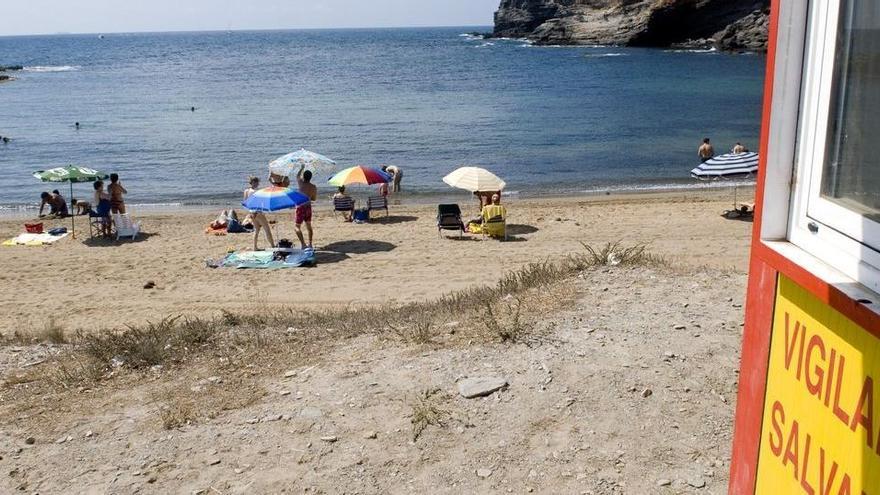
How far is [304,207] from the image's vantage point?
44.7 ft

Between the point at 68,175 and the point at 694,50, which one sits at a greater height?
the point at 694,50

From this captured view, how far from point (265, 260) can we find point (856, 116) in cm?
1180

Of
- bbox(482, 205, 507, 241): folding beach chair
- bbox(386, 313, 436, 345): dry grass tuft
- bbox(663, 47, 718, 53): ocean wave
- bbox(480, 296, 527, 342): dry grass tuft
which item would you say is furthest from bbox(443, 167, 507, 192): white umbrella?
bbox(663, 47, 718, 53): ocean wave

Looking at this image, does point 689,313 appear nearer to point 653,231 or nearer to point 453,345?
point 453,345

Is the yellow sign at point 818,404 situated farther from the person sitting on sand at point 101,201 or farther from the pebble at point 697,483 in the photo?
the person sitting on sand at point 101,201

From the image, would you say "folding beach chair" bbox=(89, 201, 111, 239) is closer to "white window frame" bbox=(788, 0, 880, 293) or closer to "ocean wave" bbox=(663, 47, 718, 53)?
"white window frame" bbox=(788, 0, 880, 293)

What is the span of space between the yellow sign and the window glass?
0.32m

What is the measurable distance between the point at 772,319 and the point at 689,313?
413 centimetres

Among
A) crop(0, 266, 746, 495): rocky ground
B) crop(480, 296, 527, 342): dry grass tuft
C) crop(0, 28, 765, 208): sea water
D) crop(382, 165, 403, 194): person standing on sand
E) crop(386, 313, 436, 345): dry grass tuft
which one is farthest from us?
crop(0, 28, 765, 208): sea water

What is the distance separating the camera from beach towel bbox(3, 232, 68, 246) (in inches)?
621

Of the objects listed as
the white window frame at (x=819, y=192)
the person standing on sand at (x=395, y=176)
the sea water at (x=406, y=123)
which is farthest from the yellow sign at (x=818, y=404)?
the sea water at (x=406, y=123)

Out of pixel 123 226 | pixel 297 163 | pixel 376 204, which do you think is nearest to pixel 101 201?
pixel 123 226

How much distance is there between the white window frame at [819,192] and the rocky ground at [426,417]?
7.69ft

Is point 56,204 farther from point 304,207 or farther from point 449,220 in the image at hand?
point 449,220
